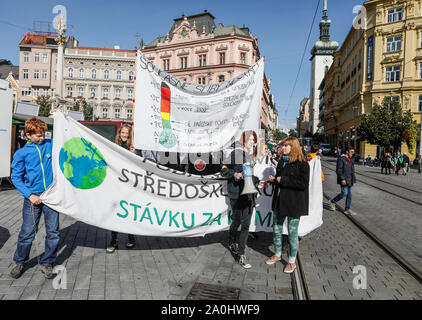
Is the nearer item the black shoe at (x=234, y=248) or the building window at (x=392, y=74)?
the black shoe at (x=234, y=248)

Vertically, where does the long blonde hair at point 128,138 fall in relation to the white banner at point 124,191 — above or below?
above

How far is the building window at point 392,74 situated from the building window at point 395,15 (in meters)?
5.85

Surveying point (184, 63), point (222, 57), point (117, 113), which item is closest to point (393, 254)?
point (222, 57)

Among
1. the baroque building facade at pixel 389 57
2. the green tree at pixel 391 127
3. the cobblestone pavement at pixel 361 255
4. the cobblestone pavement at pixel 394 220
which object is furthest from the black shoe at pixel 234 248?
the baroque building facade at pixel 389 57

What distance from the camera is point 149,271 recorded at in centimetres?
433

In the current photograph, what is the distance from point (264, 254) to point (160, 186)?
206cm

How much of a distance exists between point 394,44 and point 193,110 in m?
43.1

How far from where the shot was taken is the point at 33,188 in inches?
158

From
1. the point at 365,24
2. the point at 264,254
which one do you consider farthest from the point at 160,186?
the point at 365,24

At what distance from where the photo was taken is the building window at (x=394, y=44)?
3871cm

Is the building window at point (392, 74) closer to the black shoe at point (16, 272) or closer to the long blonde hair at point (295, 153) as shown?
the long blonde hair at point (295, 153)

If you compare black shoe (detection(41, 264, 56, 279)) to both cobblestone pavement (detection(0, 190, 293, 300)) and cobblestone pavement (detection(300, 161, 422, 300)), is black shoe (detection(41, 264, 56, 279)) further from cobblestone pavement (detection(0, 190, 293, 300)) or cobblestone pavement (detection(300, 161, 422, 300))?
cobblestone pavement (detection(300, 161, 422, 300))

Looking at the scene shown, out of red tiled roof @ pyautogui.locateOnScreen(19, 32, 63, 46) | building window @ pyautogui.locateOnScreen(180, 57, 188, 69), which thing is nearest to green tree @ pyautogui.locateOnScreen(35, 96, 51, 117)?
building window @ pyautogui.locateOnScreen(180, 57, 188, 69)

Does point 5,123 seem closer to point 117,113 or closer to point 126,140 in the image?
point 126,140
